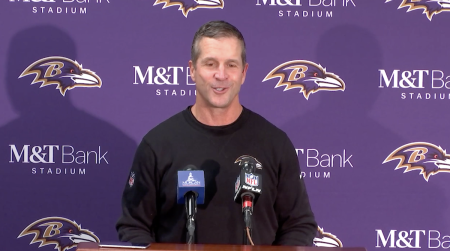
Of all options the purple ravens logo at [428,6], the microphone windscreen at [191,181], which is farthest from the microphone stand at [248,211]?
the purple ravens logo at [428,6]

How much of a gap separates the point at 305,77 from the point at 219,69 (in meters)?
1.22

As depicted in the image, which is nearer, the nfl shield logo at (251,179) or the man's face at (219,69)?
the nfl shield logo at (251,179)

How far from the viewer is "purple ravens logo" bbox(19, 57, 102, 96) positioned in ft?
10.8

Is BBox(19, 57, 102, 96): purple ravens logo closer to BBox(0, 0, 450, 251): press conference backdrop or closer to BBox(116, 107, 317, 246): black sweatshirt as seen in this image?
BBox(0, 0, 450, 251): press conference backdrop

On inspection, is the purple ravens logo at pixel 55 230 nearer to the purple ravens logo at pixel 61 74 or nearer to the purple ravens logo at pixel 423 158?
the purple ravens logo at pixel 61 74

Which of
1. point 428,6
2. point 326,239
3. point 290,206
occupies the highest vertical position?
point 428,6

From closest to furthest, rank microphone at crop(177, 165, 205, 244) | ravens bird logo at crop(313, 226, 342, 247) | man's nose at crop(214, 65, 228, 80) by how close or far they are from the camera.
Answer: microphone at crop(177, 165, 205, 244), man's nose at crop(214, 65, 228, 80), ravens bird logo at crop(313, 226, 342, 247)

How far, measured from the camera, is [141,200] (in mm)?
2246

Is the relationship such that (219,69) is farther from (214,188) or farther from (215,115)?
(214,188)

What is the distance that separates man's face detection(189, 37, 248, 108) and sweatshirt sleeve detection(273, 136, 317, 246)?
1.15 feet

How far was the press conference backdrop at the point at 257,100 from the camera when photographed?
3.29 m

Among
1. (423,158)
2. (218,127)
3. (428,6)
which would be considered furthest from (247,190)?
(428,6)

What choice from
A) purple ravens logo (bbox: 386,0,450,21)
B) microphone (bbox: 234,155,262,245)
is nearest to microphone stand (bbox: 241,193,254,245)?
microphone (bbox: 234,155,262,245)

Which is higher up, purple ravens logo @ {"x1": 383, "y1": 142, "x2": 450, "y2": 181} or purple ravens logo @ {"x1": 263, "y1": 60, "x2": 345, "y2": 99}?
purple ravens logo @ {"x1": 263, "y1": 60, "x2": 345, "y2": 99}
